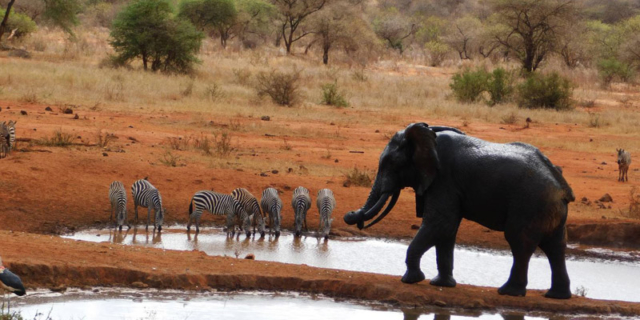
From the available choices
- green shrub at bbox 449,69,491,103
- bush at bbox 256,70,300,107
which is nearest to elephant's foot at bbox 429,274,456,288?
bush at bbox 256,70,300,107

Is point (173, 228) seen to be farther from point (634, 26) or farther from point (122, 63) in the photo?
point (634, 26)

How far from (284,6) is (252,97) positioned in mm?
23157

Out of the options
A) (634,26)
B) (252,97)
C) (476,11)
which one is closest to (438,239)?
(252,97)

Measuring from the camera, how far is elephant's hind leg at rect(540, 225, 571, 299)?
821 cm

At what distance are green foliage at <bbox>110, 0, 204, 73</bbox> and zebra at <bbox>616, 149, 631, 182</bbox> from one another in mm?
17869

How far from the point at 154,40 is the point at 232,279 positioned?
24599mm

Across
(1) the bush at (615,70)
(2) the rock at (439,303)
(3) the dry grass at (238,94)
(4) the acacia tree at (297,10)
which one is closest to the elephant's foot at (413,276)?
(2) the rock at (439,303)

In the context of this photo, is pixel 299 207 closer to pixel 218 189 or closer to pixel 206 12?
pixel 218 189

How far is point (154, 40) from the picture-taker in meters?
31.7

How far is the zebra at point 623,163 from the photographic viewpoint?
17.8m

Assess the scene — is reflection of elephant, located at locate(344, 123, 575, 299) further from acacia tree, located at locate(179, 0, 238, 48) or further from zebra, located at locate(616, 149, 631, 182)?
acacia tree, located at locate(179, 0, 238, 48)

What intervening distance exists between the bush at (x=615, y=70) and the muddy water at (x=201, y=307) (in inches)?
1438

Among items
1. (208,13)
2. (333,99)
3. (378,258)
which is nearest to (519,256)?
(378,258)

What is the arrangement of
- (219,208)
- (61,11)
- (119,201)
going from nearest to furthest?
(119,201), (219,208), (61,11)
